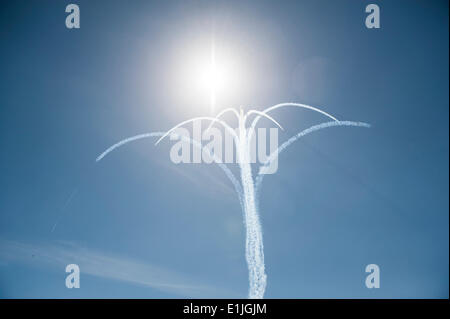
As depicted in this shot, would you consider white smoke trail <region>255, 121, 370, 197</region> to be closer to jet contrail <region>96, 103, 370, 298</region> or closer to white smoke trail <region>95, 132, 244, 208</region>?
jet contrail <region>96, 103, 370, 298</region>

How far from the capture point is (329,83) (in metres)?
3.43

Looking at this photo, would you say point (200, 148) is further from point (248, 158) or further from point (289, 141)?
point (289, 141)

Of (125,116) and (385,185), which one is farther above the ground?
(125,116)

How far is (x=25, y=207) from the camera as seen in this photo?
3.44 m

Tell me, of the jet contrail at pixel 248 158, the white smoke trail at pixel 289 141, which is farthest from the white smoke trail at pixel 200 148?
the white smoke trail at pixel 289 141

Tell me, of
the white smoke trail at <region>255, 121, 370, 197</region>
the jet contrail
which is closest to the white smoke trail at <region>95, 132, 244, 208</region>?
the jet contrail

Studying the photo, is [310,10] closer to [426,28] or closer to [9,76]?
[426,28]

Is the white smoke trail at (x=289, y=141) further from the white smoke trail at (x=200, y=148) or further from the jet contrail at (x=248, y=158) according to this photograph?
the white smoke trail at (x=200, y=148)

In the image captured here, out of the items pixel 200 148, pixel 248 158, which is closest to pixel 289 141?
pixel 248 158

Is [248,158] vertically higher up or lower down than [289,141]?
lower down

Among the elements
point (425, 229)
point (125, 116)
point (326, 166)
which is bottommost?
point (425, 229)
